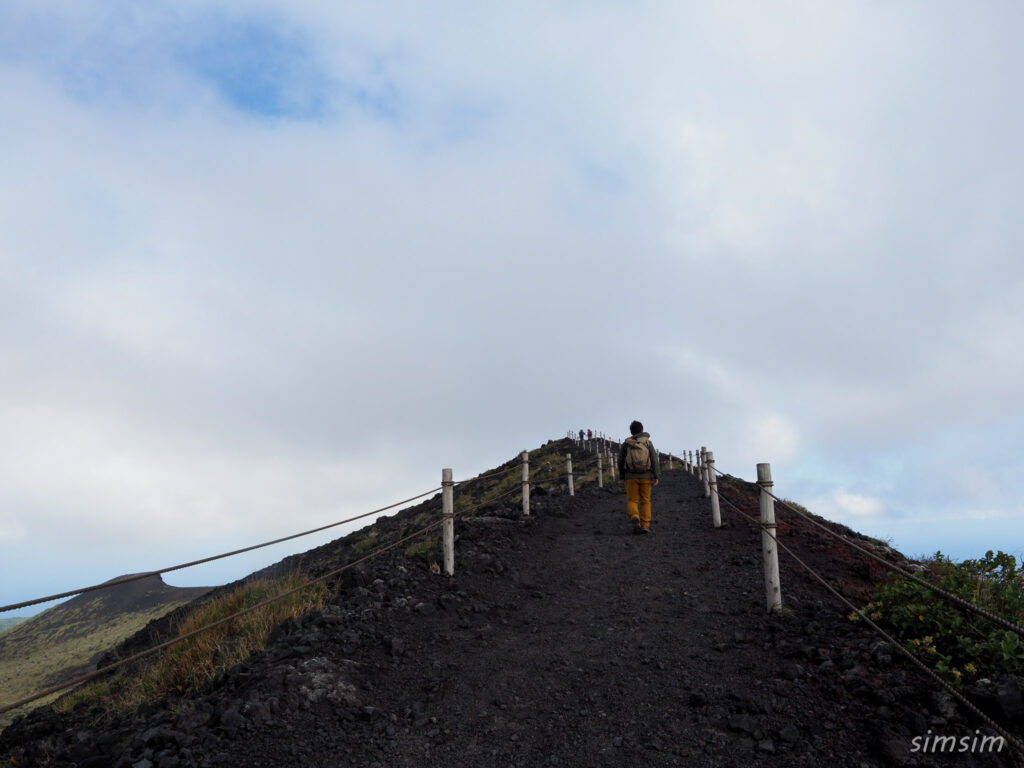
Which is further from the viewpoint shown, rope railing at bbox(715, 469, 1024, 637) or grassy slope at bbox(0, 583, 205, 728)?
grassy slope at bbox(0, 583, 205, 728)

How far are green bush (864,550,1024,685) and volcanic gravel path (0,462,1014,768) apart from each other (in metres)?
0.28

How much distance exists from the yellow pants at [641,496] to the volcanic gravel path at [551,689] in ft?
11.3

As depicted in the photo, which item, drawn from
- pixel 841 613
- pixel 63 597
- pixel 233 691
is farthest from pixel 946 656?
pixel 63 597

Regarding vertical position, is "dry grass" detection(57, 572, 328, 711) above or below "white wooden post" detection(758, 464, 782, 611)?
below

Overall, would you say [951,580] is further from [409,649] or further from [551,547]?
[551,547]

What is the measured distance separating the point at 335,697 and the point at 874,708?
4.42 metres

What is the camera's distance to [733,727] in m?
4.63

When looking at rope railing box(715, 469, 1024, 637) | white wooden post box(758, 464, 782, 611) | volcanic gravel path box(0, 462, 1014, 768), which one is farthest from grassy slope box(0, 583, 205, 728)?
rope railing box(715, 469, 1024, 637)

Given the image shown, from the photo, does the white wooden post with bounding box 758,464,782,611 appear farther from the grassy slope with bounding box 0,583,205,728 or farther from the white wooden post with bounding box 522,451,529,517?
the grassy slope with bounding box 0,583,205,728

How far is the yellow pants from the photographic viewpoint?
41.1 feet

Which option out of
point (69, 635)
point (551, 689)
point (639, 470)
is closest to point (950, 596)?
point (551, 689)

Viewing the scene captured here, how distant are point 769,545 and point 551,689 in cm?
332
